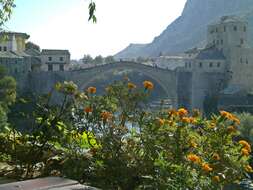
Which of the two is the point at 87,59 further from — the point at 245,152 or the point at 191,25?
the point at 245,152

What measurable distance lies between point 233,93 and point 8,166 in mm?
42687

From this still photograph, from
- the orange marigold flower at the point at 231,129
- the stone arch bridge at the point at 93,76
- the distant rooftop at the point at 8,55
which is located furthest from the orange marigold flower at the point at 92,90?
the stone arch bridge at the point at 93,76

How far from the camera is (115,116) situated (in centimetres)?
337

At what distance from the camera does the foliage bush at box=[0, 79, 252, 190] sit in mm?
2914

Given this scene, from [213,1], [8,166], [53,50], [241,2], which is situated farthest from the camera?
[213,1]

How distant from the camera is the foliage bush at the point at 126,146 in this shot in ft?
9.56

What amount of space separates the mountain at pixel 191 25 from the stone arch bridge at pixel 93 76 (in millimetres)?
58407

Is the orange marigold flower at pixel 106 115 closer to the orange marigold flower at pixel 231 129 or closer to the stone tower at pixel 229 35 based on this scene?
the orange marigold flower at pixel 231 129

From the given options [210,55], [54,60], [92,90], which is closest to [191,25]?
[210,55]

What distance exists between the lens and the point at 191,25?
14050cm

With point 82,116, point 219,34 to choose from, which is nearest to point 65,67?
point 219,34

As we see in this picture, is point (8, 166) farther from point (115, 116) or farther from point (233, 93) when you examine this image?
point (233, 93)

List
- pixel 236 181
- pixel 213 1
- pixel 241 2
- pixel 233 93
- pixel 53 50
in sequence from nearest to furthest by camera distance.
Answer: pixel 236 181 < pixel 233 93 < pixel 53 50 < pixel 241 2 < pixel 213 1

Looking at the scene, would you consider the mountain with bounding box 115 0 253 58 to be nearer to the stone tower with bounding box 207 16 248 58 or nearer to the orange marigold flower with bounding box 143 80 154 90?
the stone tower with bounding box 207 16 248 58
